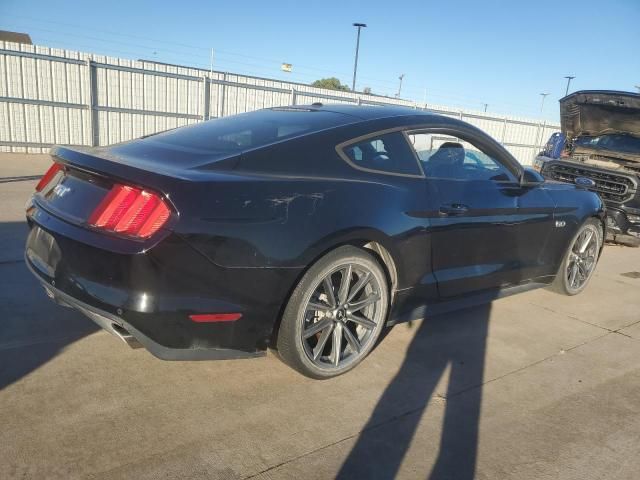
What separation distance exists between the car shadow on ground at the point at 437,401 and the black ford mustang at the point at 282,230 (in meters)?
0.31

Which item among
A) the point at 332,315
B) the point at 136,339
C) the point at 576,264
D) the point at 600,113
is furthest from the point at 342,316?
the point at 600,113

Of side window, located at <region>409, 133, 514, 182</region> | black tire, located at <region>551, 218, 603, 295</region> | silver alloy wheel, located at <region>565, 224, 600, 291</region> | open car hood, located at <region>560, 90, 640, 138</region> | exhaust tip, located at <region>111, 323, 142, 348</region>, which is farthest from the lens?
open car hood, located at <region>560, 90, 640, 138</region>

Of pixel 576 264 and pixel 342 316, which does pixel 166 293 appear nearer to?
pixel 342 316

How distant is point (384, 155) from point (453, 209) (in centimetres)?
60

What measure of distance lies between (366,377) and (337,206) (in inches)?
41.8

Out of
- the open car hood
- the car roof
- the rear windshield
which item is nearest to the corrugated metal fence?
the open car hood

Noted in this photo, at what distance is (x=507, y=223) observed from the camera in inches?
149

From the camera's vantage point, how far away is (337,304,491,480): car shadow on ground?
2.31 meters

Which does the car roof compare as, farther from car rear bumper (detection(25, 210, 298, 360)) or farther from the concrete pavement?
the concrete pavement

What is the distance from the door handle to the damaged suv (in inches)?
153

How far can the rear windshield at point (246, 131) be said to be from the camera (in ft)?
9.39

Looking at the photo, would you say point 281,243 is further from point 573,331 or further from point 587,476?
point 573,331

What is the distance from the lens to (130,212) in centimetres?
231

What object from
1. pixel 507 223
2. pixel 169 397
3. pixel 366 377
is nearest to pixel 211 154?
pixel 169 397
